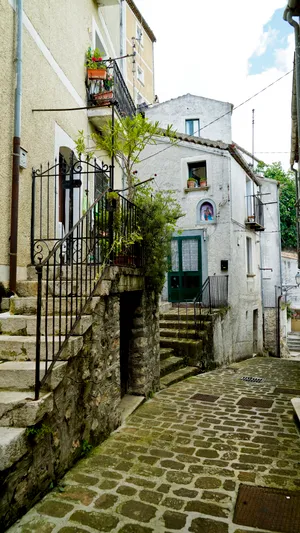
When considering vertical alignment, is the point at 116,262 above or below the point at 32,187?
below

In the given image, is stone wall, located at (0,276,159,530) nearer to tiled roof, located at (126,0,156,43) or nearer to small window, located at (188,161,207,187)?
small window, located at (188,161,207,187)

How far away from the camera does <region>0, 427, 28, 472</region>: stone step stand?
7.84 feet

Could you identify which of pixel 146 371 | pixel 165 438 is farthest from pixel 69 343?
pixel 146 371

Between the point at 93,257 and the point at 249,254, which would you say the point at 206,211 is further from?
the point at 93,257

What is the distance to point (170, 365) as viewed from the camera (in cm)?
780

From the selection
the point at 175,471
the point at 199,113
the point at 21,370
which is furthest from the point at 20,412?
the point at 199,113

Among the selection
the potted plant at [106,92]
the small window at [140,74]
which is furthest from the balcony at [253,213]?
the small window at [140,74]

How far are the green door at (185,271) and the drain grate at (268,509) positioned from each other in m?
9.45

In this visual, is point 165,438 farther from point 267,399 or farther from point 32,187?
point 32,187

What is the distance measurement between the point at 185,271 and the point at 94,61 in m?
7.32

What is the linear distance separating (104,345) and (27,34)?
14.9 ft

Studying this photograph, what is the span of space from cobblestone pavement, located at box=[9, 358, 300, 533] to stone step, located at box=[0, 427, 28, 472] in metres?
0.53

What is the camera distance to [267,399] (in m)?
6.25

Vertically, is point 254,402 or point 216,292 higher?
point 216,292
